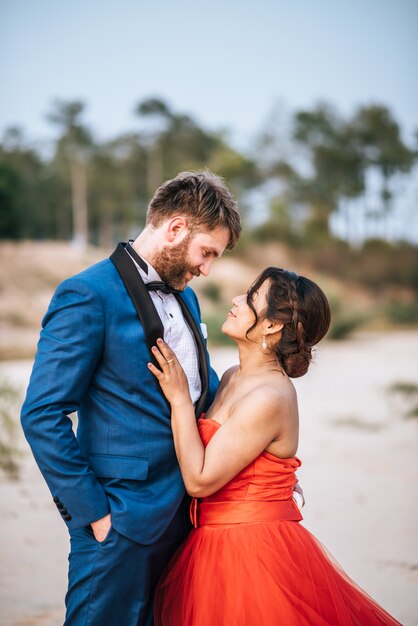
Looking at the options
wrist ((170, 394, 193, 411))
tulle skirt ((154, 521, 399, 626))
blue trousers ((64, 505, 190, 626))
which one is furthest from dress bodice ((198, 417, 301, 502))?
blue trousers ((64, 505, 190, 626))

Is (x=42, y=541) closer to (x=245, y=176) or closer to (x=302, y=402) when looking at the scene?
(x=302, y=402)

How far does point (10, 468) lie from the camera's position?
725 cm

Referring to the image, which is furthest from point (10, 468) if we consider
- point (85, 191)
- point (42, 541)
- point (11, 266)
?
point (85, 191)

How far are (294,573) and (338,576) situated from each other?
0.78 feet

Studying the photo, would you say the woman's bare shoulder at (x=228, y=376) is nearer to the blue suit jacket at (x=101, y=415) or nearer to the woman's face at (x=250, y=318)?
the woman's face at (x=250, y=318)

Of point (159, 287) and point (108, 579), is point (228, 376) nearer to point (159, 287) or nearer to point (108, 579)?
point (159, 287)

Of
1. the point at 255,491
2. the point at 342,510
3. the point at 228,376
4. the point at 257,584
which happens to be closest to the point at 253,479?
the point at 255,491

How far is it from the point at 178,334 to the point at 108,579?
3.16 feet

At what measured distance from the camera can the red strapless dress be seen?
8.01 feet

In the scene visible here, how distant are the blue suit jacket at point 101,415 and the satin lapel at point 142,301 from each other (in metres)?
0.02

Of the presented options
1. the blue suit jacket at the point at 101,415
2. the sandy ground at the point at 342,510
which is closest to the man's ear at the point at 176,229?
the blue suit jacket at the point at 101,415

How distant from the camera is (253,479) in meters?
2.64

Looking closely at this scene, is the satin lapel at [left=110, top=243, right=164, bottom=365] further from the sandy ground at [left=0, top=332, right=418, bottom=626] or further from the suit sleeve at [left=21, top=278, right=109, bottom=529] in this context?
the sandy ground at [left=0, top=332, right=418, bottom=626]

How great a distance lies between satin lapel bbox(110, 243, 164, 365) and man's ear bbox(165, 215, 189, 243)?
8.0 inches
